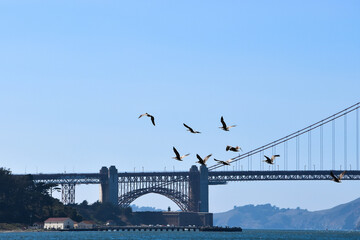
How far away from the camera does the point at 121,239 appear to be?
560ft

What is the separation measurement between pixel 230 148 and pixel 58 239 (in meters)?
118

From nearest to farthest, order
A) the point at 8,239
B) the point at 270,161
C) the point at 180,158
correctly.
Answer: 1. the point at 180,158
2. the point at 270,161
3. the point at 8,239

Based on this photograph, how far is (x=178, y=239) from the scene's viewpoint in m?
175

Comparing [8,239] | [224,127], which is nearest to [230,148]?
[224,127]

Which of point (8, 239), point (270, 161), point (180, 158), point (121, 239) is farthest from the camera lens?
point (121, 239)

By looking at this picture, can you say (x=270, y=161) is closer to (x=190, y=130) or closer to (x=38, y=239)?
(x=190, y=130)

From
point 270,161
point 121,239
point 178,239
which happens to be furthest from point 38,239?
point 270,161

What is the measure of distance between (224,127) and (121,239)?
127m

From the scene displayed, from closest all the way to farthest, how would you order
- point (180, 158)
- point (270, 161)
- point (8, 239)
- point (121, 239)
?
point (180, 158) < point (270, 161) < point (8, 239) < point (121, 239)

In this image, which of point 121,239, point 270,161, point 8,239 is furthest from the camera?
point 121,239

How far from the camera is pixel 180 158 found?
44531 millimetres

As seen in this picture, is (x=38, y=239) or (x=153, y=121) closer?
(x=153, y=121)

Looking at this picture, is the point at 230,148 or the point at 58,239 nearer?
the point at 230,148

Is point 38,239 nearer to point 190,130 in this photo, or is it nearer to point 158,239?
point 158,239
